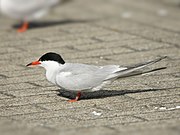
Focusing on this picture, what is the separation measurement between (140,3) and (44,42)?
2.87 m

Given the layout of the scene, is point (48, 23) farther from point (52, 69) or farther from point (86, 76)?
point (86, 76)

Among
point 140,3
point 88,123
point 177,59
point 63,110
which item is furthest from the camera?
point 140,3

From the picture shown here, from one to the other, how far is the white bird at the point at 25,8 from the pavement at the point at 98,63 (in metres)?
0.20

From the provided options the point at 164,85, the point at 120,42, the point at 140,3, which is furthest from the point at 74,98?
the point at 140,3

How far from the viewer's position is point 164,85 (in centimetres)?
593

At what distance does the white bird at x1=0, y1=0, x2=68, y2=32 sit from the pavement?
0.65 ft

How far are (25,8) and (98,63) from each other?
6.28 ft

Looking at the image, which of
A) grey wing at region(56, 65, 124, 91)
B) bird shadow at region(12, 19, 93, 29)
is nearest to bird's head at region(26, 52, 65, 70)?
grey wing at region(56, 65, 124, 91)

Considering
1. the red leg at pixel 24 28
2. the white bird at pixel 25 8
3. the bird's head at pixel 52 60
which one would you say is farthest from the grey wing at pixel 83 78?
the red leg at pixel 24 28

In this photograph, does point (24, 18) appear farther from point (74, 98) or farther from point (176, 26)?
point (74, 98)

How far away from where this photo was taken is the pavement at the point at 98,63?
4852 millimetres

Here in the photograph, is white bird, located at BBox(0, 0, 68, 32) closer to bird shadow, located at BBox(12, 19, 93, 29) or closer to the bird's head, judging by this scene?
bird shadow, located at BBox(12, 19, 93, 29)

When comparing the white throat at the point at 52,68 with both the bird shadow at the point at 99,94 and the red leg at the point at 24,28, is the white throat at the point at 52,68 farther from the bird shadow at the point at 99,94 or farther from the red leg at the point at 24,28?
the red leg at the point at 24,28

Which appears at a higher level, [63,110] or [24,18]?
[24,18]
